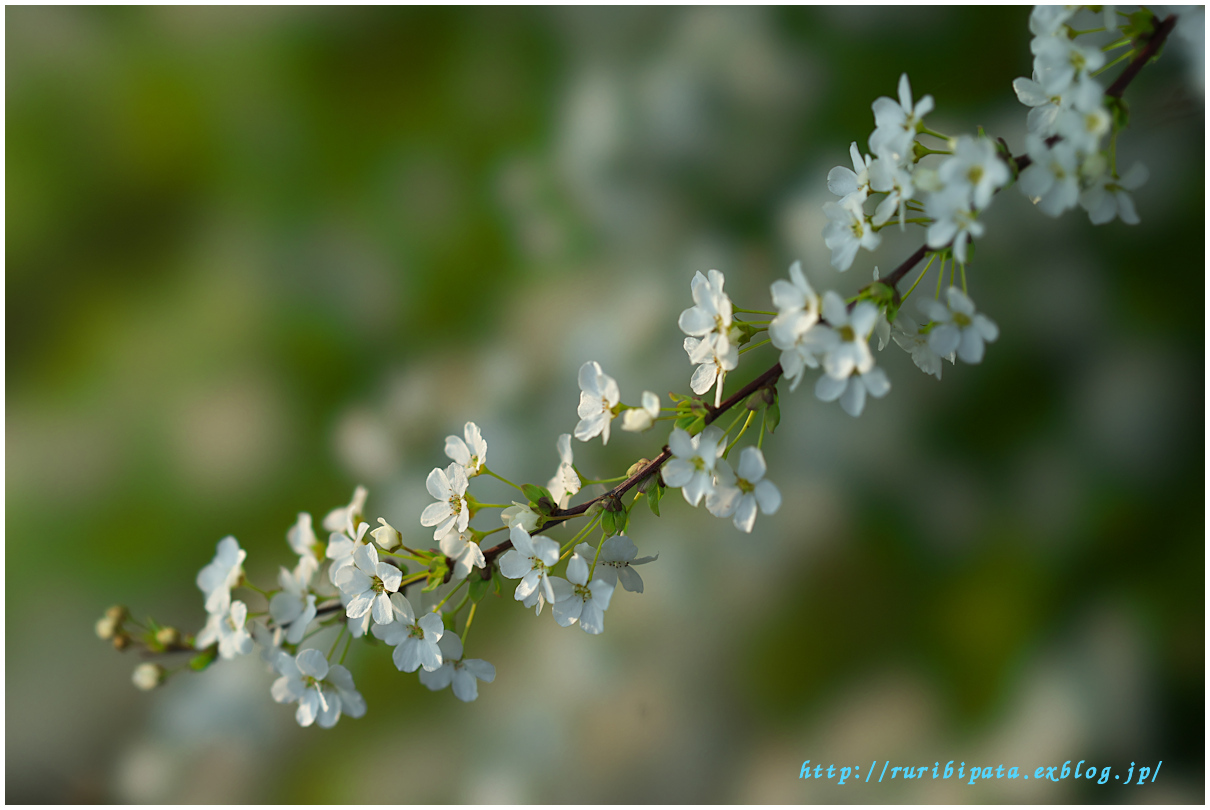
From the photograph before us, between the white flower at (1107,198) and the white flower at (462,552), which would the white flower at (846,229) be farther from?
the white flower at (462,552)

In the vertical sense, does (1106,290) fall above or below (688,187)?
below

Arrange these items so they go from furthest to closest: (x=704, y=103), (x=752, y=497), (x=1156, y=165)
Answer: (x=704, y=103) → (x=1156, y=165) → (x=752, y=497)

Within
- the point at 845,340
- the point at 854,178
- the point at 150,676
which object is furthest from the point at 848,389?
the point at 150,676

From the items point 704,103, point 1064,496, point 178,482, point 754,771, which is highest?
point 704,103

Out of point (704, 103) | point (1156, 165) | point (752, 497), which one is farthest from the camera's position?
point (704, 103)

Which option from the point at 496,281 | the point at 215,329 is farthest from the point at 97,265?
the point at 496,281

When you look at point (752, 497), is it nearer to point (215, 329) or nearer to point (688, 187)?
point (688, 187)

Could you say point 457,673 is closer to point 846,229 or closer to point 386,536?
point 386,536
